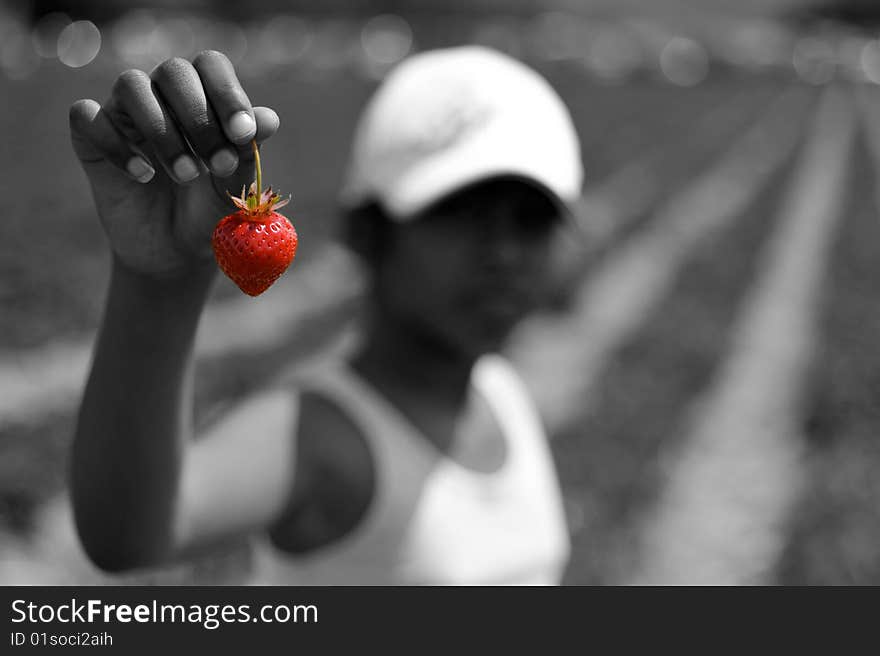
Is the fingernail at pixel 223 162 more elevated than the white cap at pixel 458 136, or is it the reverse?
the white cap at pixel 458 136

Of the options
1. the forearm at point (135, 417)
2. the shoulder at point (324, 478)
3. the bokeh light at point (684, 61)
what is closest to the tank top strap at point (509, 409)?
the shoulder at point (324, 478)

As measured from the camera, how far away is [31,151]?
33.4 feet

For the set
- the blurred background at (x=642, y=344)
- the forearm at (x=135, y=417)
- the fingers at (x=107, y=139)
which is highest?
the blurred background at (x=642, y=344)

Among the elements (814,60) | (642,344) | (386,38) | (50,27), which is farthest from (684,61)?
(642,344)

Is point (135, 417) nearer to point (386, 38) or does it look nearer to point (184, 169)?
point (184, 169)

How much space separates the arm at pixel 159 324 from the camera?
2.47 feet

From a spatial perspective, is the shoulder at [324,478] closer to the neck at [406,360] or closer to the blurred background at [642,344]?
the neck at [406,360]

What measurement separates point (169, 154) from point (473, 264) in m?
0.62

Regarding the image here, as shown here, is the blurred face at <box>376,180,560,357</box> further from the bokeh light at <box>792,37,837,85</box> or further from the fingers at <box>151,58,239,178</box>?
the bokeh light at <box>792,37,837,85</box>

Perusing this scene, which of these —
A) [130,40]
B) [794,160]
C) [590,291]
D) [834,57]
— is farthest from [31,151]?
[834,57]

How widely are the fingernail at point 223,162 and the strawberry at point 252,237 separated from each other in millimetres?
25

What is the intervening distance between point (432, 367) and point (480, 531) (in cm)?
25

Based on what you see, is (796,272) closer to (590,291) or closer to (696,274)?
(696,274)

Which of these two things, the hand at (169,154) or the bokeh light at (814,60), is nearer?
the hand at (169,154)
